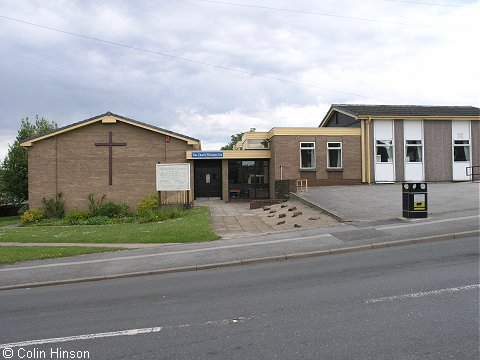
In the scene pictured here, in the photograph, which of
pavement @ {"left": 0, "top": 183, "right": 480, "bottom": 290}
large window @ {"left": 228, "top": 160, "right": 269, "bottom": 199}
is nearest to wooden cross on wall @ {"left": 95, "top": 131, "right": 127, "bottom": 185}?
large window @ {"left": 228, "top": 160, "right": 269, "bottom": 199}

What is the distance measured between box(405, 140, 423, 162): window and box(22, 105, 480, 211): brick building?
0.07 meters

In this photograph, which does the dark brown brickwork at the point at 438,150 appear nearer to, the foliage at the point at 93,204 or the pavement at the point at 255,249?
the pavement at the point at 255,249

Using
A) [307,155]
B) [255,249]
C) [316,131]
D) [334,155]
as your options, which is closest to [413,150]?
[334,155]

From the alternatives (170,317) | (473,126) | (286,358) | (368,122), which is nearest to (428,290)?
(286,358)

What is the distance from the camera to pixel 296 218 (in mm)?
15617

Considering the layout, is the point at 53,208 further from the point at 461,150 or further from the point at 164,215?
the point at 461,150

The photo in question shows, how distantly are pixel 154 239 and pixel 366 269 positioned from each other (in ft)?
22.6

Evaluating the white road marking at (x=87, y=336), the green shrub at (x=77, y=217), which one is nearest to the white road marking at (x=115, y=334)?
the white road marking at (x=87, y=336)

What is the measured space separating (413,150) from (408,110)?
9.96 feet

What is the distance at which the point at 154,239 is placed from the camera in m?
12.1

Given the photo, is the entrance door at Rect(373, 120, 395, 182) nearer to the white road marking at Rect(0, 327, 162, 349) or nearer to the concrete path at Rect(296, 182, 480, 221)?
the concrete path at Rect(296, 182, 480, 221)

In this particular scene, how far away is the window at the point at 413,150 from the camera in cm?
2633

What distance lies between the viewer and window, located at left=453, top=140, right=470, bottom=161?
87.9 feet

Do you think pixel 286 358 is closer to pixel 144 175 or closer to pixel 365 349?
pixel 365 349
